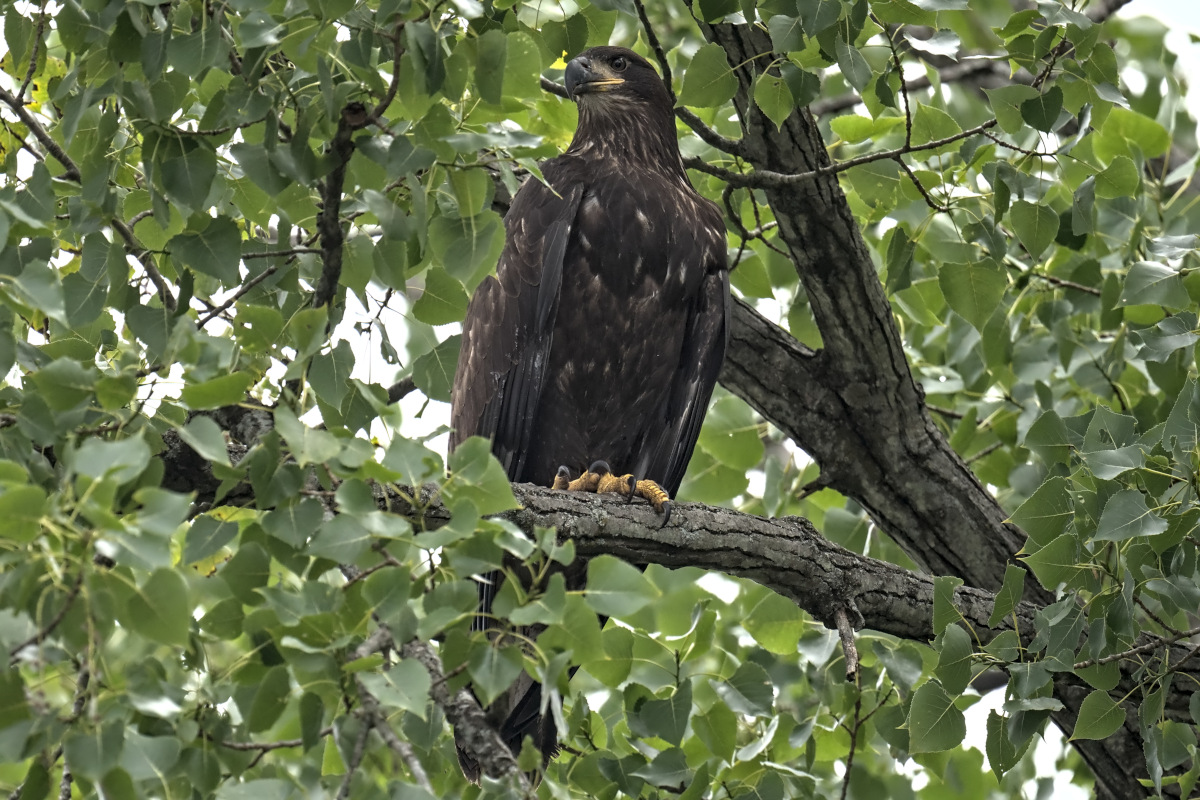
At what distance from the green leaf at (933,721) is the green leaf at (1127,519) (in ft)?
1.56

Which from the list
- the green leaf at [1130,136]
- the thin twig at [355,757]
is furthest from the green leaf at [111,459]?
the green leaf at [1130,136]

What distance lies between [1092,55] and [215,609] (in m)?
2.15

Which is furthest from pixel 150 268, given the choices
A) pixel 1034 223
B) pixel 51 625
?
pixel 1034 223

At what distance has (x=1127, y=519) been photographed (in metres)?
2.29

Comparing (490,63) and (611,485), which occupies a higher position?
(611,485)

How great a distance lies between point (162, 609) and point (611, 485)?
7.28 ft

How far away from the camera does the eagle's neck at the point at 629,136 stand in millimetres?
4133

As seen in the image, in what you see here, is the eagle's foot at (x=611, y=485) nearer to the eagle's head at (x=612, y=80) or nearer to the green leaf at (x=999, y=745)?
the green leaf at (x=999, y=745)

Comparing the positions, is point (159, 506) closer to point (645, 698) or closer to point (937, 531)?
point (645, 698)

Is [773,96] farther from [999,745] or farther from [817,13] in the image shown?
[999,745]

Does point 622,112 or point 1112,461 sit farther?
point 622,112

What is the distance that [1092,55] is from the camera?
266 cm

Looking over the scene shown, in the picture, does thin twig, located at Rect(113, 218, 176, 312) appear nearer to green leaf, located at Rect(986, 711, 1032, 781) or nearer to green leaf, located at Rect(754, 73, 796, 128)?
green leaf, located at Rect(754, 73, 796, 128)

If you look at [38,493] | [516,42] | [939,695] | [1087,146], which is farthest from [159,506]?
[1087,146]
